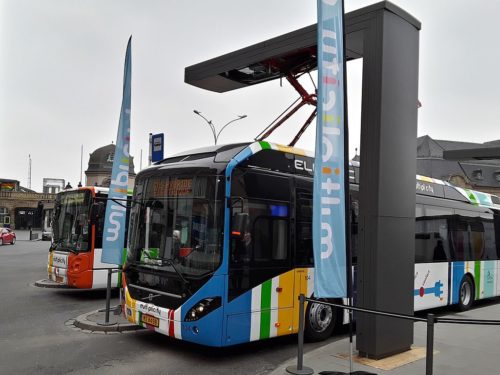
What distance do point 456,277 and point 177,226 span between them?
7576 mm

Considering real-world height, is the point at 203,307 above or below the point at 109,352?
above

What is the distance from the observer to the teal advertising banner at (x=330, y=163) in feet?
18.4

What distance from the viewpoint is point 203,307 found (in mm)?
6480

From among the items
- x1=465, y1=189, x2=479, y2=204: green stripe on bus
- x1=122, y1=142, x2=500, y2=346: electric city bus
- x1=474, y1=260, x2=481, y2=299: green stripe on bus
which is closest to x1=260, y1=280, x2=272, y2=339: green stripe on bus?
x1=122, y1=142, x2=500, y2=346: electric city bus

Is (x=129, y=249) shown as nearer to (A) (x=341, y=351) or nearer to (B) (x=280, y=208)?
(B) (x=280, y=208)

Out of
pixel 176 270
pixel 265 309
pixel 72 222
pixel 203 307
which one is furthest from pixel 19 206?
pixel 203 307

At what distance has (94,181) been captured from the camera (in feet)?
248

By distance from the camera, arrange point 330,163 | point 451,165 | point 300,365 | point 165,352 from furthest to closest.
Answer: point 451,165
point 165,352
point 300,365
point 330,163

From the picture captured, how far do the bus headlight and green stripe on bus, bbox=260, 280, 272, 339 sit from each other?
0.83 metres

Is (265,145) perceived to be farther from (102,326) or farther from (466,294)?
(466,294)

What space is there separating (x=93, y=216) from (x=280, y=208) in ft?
19.5

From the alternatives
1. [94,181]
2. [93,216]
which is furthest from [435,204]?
[94,181]

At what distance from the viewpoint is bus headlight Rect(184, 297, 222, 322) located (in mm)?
6461

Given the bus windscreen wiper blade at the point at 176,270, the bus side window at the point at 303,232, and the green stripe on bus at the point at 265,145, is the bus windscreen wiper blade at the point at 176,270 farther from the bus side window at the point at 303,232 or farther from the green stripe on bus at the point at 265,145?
the green stripe on bus at the point at 265,145
